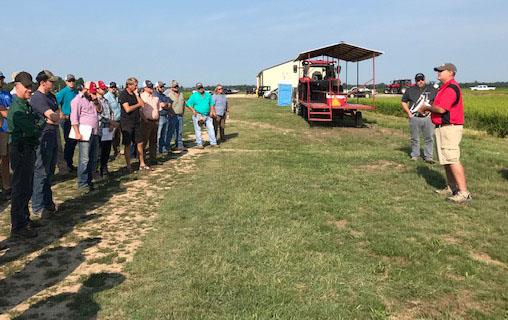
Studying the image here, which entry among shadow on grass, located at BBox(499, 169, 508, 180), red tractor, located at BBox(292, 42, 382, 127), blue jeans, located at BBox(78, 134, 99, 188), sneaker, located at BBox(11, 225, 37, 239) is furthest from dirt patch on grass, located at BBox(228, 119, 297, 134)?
sneaker, located at BBox(11, 225, 37, 239)

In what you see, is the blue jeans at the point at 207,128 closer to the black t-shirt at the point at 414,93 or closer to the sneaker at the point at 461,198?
the black t-shirt at the point at 414,93

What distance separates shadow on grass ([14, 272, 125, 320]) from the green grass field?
11 cm

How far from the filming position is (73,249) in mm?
4520

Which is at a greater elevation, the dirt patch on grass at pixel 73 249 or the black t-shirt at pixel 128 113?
the black t-shirt at pixel 128 113

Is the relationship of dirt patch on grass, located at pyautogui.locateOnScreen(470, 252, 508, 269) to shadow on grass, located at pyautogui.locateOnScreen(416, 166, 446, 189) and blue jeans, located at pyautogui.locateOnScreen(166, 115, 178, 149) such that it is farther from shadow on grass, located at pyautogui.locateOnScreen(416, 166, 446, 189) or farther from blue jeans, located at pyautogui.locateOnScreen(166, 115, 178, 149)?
blue jeans, located at pyautogui.locateOnScreen(166, 115, 178, 149)

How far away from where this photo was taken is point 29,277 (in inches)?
152

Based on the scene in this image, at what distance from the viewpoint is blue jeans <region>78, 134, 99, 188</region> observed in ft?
22.5

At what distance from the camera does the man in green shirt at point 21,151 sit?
484cm

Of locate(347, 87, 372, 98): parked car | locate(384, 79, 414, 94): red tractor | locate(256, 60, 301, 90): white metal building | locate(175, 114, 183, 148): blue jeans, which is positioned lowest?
locate(175, 114, 183, 148): blue jeans

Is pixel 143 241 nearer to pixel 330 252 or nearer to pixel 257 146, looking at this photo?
pixel 330 252

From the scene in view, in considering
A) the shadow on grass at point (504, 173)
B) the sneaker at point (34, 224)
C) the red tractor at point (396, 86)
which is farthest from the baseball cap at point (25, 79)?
the red tractor at point (396, 86)

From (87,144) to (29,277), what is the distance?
335cm

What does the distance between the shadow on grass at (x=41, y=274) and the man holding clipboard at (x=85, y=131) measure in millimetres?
2454

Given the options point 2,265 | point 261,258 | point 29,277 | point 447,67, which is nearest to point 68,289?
point 29,277
